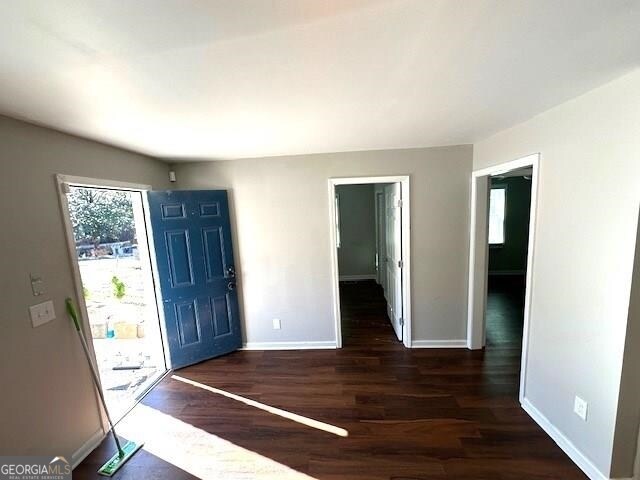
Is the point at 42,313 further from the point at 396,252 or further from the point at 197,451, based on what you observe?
the point at 396,252

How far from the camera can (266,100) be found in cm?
139

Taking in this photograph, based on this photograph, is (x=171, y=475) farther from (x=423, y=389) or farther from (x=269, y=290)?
(x=423, y=389)

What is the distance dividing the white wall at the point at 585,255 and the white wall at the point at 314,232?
0.90m

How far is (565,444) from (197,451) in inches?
98.3

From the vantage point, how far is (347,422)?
203 centimetres

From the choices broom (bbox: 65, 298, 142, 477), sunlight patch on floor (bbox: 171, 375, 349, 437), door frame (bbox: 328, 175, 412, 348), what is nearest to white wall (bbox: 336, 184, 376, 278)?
door frame (bbox: 328, 175, 412, 348)

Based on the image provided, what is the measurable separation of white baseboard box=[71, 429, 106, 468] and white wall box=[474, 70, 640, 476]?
3269 mm

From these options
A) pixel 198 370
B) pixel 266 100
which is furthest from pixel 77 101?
pixel 198 370

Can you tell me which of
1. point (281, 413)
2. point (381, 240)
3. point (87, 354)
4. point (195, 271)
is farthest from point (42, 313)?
point (381, 240)

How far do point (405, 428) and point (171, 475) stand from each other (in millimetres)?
1629

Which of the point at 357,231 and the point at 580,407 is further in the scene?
the point at 357,231

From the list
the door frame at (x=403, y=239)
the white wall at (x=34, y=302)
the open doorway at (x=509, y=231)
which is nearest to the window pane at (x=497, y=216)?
the open doorway at (x=509, y=231)

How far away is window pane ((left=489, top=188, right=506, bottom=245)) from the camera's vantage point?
5.51 m

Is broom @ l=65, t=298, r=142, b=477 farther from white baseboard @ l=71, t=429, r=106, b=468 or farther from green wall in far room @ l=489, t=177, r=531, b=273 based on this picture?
green wall in far room @ l=489, t=177, r=531, b=273
